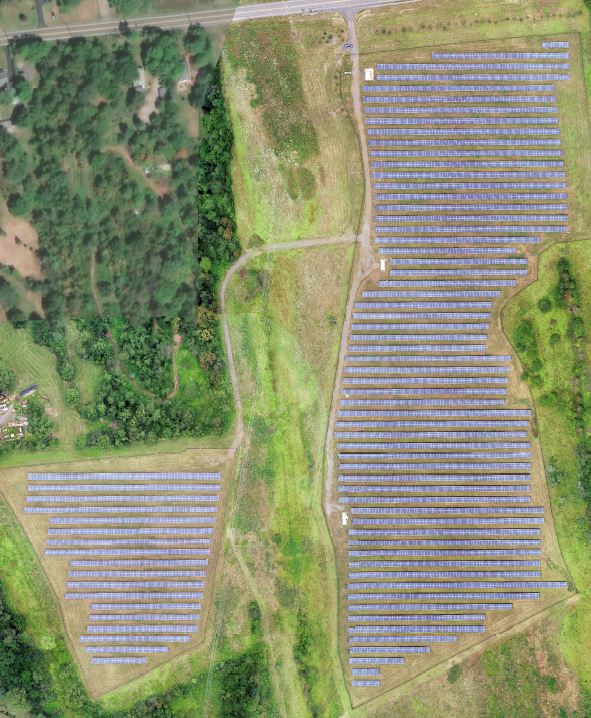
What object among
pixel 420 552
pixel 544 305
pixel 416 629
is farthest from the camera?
pixel 544 305

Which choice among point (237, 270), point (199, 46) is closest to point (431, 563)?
point (237, 270)

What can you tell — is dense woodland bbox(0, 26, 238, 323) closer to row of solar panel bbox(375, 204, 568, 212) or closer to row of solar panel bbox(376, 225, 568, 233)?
row of solar panel bbox(375, 204, 568, 212)

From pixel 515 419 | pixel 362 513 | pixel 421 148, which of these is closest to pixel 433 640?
pixel 362 513

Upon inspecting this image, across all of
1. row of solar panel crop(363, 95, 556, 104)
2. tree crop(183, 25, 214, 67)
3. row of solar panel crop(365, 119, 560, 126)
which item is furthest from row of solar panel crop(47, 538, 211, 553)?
tree crop(183, 25, 214, 67)

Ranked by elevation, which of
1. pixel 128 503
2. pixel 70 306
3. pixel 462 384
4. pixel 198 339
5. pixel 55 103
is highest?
pixel 55 103

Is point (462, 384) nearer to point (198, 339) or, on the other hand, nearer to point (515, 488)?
point (515, 488)

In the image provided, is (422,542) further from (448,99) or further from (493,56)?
(493,56)
